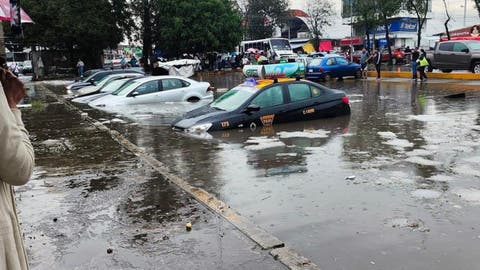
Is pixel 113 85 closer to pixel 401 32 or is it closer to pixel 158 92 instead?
pixel 158 92

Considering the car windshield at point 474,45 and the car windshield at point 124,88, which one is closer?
the car windshield at point 124,88

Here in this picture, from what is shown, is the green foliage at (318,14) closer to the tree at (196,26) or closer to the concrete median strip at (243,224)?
the tree at (196,26)

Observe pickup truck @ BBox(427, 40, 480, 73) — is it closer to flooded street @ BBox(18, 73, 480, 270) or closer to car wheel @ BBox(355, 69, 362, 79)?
car wheel @ BBox(355, 69, 362, 79)

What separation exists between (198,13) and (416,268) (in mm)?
44982

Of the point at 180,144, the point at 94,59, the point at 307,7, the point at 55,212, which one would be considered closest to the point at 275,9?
the point at 307,7

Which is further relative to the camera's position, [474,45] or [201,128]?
[474,45]

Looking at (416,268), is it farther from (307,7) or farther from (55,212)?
(307,7)

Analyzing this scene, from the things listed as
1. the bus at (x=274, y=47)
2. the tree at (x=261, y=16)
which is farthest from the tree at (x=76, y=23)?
the tree at (x=261, y=16)

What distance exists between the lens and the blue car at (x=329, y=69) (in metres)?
29.5

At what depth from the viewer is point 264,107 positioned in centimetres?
1293

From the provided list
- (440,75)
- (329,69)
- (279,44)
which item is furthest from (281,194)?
(279,44)

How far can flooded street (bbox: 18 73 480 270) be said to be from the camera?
502cm

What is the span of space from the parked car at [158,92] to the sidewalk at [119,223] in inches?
364

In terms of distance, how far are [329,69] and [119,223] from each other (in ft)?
81.8
